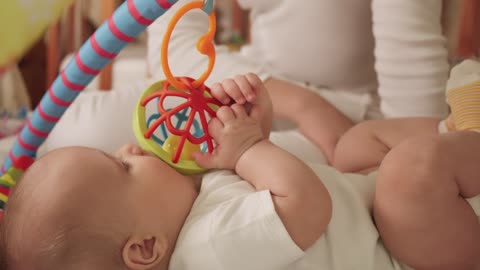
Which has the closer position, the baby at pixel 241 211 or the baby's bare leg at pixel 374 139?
the baby at pixel 241 211

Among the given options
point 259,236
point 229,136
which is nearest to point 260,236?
point 259,236

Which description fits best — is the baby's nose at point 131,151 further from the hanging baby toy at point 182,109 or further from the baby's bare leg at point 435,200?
the baby's bare leg at point 435,200

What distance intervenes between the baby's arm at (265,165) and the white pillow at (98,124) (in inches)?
13.2

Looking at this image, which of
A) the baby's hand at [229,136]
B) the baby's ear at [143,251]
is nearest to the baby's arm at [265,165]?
the baby's hand at [229,136]

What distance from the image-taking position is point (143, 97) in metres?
0.64

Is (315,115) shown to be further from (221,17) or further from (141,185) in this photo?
(221,17)

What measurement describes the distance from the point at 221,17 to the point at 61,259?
6.03 feet

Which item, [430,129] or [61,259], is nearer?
[61,259]

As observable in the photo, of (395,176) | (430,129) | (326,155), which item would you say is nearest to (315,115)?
(326,155)

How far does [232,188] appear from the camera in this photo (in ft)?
1.96

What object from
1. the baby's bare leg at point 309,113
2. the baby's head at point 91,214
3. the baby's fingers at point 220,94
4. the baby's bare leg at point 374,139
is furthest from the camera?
the baby's bare leg at point 309,113

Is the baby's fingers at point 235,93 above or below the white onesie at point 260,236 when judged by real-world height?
above

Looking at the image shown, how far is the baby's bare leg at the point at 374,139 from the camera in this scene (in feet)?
2.42

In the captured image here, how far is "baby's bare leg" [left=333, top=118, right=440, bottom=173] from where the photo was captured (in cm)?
74
